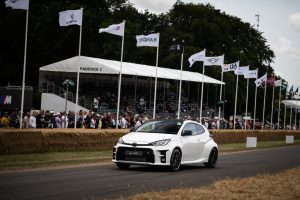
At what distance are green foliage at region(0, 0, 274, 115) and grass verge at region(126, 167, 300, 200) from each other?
60.0 m

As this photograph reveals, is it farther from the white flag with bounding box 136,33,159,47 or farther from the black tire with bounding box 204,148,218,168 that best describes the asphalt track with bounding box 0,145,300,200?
the white flag with bounding box 136,33,159,47

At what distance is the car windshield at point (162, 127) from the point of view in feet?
62.4

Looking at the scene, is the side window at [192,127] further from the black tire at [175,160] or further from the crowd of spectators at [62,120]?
the crowd of spectators at [62,120]

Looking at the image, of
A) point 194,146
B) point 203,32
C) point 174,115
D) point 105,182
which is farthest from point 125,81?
point 105,182

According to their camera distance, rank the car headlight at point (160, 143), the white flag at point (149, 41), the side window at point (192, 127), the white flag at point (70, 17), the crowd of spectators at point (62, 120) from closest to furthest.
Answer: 1. the car headlight at point (160, 143)
2. the side window at point (192, 127)
3. the crowd of spectators at point (62, 120)
4. the white flag at point (70, 17)
5. the white flag at point (149, 41)

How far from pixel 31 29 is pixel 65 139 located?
171 ft

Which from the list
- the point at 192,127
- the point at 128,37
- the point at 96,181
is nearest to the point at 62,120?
the point at 192,127

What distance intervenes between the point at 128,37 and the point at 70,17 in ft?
147

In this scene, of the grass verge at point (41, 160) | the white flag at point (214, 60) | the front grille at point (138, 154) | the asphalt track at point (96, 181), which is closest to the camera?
the asphalt track at point (96, 181)

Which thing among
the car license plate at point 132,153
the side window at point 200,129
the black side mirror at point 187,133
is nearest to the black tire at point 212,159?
A: the side window at point 200,129

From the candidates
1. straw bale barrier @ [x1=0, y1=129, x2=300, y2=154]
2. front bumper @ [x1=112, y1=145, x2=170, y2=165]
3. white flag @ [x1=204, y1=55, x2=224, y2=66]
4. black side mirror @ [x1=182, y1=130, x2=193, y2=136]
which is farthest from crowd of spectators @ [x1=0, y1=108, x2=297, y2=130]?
front bumper @ [x1=112, y1=145, x2=170, y2=165]

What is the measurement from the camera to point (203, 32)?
85.4 metres

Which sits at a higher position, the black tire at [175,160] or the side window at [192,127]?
the side window at [192,127]

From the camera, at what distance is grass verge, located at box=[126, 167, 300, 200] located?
35.4ft
